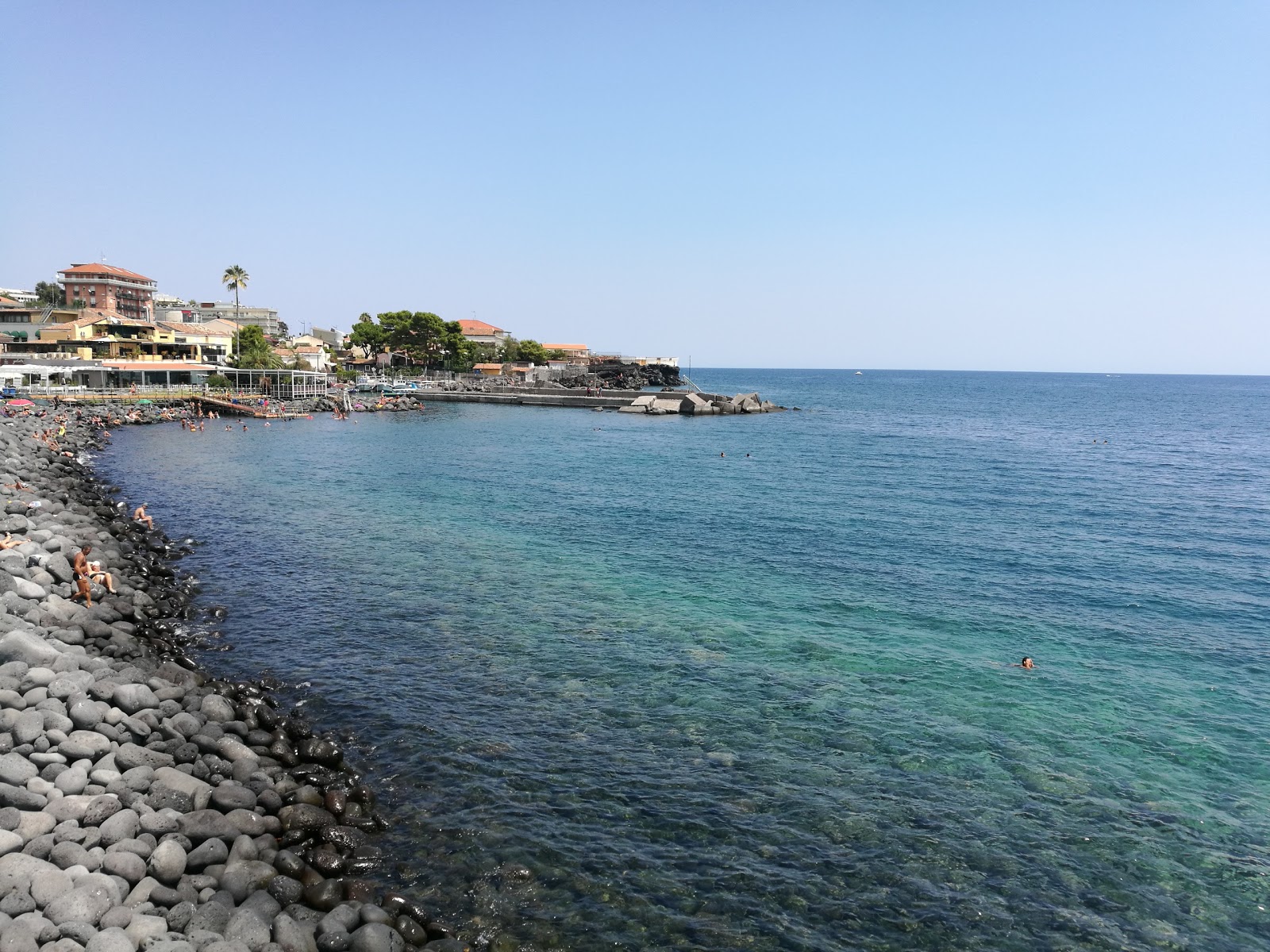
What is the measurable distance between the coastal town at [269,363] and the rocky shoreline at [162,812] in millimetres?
69533

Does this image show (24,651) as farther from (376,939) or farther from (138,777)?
(376,939)

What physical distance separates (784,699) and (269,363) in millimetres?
96025

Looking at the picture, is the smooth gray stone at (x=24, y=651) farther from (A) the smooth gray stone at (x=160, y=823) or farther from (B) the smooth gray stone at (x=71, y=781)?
(A) the smooth gray stone at (x=160, y=823)

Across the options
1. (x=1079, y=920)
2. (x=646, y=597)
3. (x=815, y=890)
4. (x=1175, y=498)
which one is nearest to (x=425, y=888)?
(x=815, y=890)

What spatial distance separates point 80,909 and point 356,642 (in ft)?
36.8

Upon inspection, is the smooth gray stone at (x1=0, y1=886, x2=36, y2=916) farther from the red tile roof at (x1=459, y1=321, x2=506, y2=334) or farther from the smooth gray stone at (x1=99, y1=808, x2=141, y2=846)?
the red tile roof at (x1=459, y1=321, x2=506, y2=334)

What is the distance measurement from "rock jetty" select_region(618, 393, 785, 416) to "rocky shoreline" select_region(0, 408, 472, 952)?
81.6 metres

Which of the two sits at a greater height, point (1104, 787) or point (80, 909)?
point (80, 909)

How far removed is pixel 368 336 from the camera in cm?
13238

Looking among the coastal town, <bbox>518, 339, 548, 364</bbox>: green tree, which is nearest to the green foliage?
the coastal town

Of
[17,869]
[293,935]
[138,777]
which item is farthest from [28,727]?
[293,935]

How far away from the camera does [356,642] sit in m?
20.1

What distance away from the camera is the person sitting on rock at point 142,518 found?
3119 cm

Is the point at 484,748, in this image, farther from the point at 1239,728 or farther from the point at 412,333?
the point at 412,333
